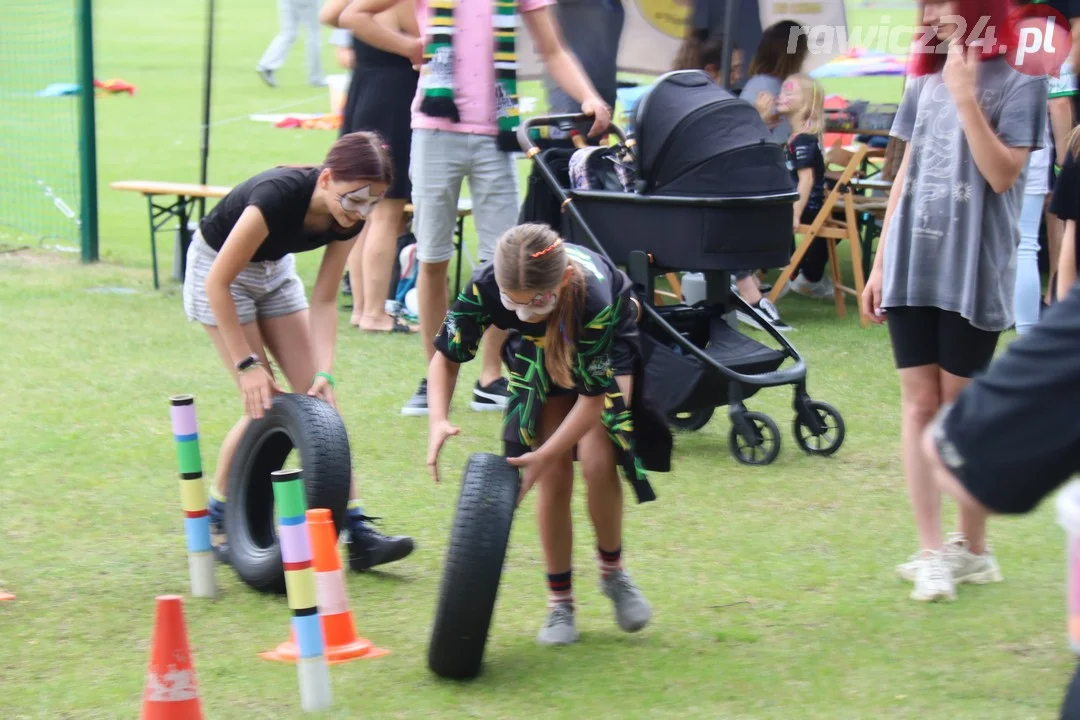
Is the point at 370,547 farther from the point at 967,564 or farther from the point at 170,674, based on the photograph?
the point at 967,564

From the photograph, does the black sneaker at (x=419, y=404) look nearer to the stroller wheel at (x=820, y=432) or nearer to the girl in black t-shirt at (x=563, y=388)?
the stroller wheel at (x=820, y=432)

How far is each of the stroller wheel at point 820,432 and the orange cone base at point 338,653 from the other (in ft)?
8.63

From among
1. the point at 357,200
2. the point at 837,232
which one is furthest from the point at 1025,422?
the point at 837,232

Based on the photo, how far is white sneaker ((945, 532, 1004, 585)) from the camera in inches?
165

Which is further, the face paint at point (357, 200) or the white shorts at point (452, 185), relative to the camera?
the white shorts at point (452, 185)

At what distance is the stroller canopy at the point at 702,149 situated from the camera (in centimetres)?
567

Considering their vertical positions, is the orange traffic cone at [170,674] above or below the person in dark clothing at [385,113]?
below

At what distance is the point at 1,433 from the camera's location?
5.98 metres

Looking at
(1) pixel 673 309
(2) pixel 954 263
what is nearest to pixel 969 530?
(2) pixel 954 263

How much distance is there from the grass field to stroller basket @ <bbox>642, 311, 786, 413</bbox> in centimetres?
29

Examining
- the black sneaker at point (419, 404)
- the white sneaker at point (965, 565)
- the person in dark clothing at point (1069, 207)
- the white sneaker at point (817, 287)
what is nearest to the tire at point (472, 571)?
the white sneaker at point (965, 565)

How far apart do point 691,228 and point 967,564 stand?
6.64ft

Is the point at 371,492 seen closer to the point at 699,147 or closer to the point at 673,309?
the point at 673,309

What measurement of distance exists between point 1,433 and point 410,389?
1.98 meters
